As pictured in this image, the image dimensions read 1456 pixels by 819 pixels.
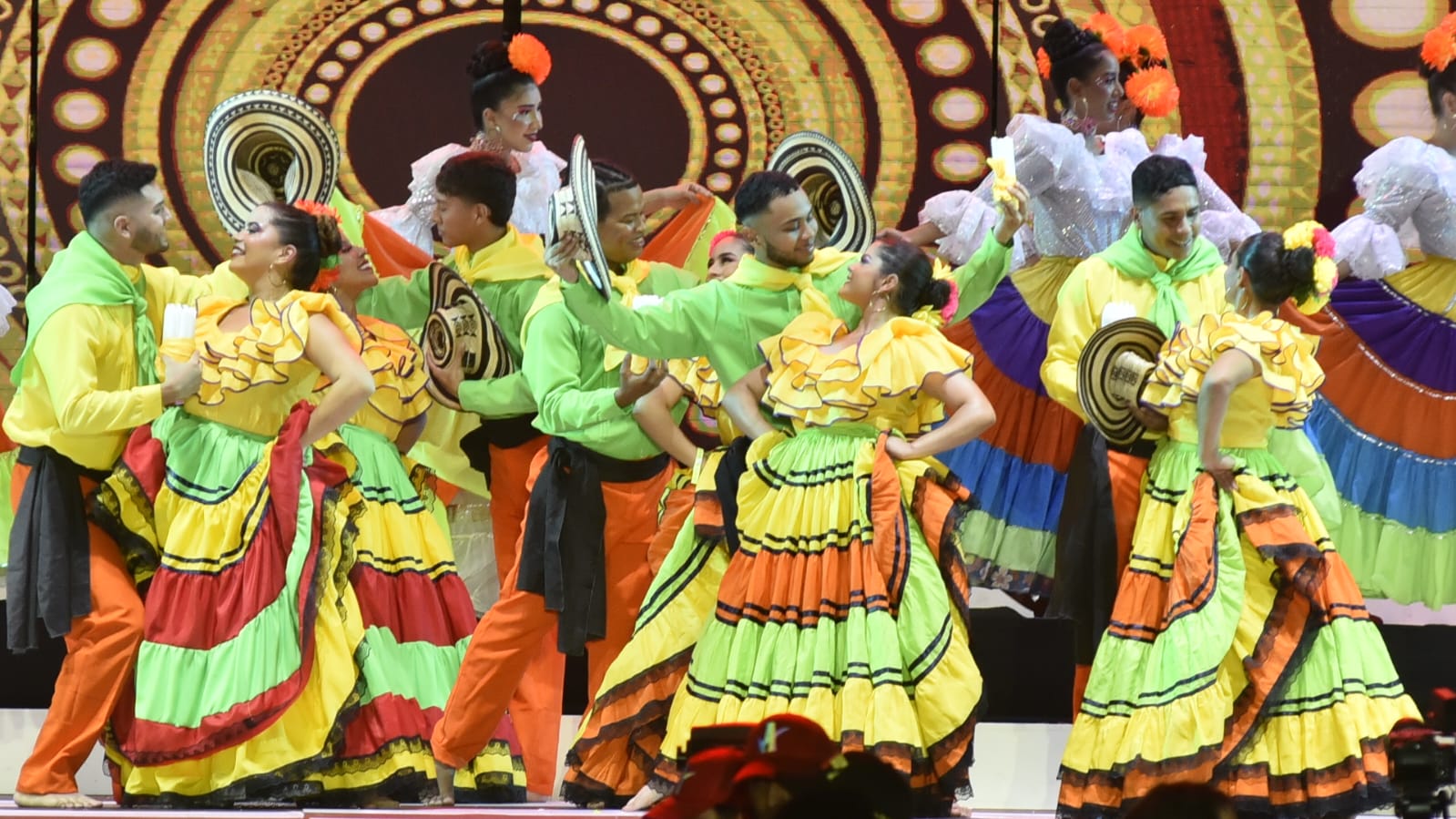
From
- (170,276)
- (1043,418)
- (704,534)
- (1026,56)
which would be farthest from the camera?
(1026,56)

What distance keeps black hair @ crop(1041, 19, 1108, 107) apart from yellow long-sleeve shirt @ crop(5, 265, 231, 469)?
2566 mm

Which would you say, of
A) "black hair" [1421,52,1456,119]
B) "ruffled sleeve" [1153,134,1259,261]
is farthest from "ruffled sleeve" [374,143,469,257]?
"black hair" [1421,52,1456,119]

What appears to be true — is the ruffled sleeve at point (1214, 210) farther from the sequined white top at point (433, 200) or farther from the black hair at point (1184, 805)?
the black hair at point (1184, 805)

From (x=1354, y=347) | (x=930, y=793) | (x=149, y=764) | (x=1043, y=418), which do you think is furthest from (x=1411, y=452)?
(x=149, y=764)

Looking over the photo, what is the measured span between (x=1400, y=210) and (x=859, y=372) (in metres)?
2.06

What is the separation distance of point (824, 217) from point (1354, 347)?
1.71 meters

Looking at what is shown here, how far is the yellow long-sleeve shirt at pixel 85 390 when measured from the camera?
5496mm

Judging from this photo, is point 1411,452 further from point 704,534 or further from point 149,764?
point 149,764

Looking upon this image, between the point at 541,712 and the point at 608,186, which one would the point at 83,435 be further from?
the point at 608,186

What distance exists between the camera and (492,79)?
6828mm

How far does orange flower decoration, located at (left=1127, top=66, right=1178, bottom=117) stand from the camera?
22.1ft

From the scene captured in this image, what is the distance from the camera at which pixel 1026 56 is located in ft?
23.7

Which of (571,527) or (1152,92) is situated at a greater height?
(1152,92)

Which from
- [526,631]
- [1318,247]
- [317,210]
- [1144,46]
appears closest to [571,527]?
[526,631]
